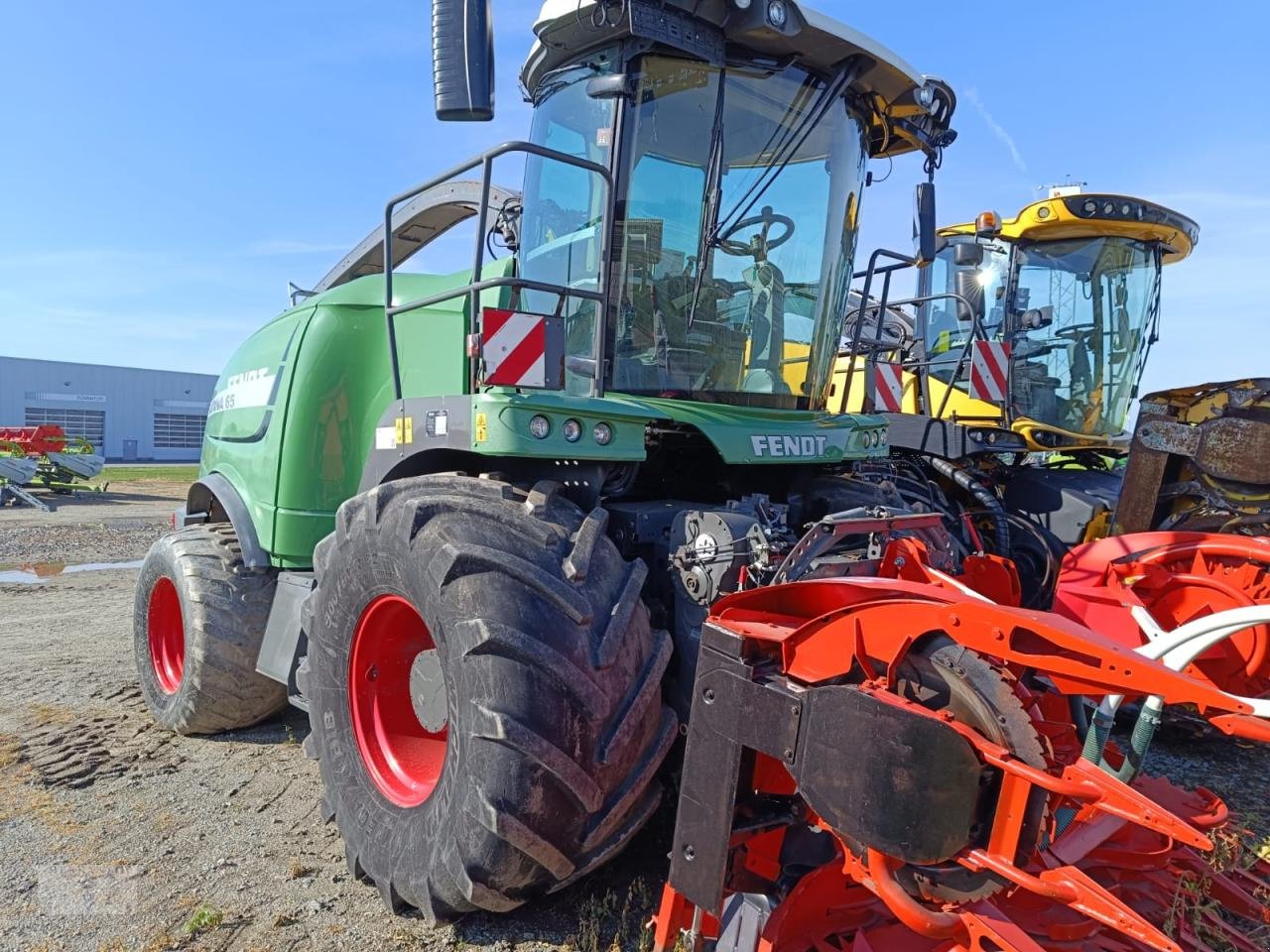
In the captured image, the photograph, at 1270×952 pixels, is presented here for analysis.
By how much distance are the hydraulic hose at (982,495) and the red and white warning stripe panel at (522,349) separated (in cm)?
357

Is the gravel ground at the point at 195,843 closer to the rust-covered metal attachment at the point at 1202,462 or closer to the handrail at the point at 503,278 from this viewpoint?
the rust-covered metal attachment at the point at 1202,462

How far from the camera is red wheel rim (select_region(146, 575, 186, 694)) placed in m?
4.83

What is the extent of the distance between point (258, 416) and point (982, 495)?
13.8ft

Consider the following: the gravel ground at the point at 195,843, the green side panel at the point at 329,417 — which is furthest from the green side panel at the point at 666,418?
the green side panel at the point at 329,417

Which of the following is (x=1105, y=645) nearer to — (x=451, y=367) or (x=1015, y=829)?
(x=1015, y=829)

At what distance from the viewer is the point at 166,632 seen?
4918mm

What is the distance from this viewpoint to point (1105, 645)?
1613 mm

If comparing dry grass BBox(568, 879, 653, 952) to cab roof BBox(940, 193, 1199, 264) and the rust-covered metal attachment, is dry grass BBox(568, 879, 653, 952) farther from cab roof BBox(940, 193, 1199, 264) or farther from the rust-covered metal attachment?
cab roof BBox(940, 193, 1199, 264)

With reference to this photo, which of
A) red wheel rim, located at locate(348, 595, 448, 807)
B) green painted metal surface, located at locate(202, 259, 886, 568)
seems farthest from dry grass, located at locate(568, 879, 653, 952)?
green painted metal surface, located at locate(202, 259, 886, 568)

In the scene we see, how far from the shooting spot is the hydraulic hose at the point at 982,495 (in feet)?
17.5

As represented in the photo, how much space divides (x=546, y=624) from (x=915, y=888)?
1009 millimetres

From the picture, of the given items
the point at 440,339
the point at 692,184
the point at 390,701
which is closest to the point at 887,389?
the point at 692,184

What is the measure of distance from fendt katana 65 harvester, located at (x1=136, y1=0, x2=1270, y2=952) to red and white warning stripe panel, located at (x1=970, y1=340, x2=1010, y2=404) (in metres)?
3.14

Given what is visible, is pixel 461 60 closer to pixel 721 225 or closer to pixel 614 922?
Answer: pixel 721 225
